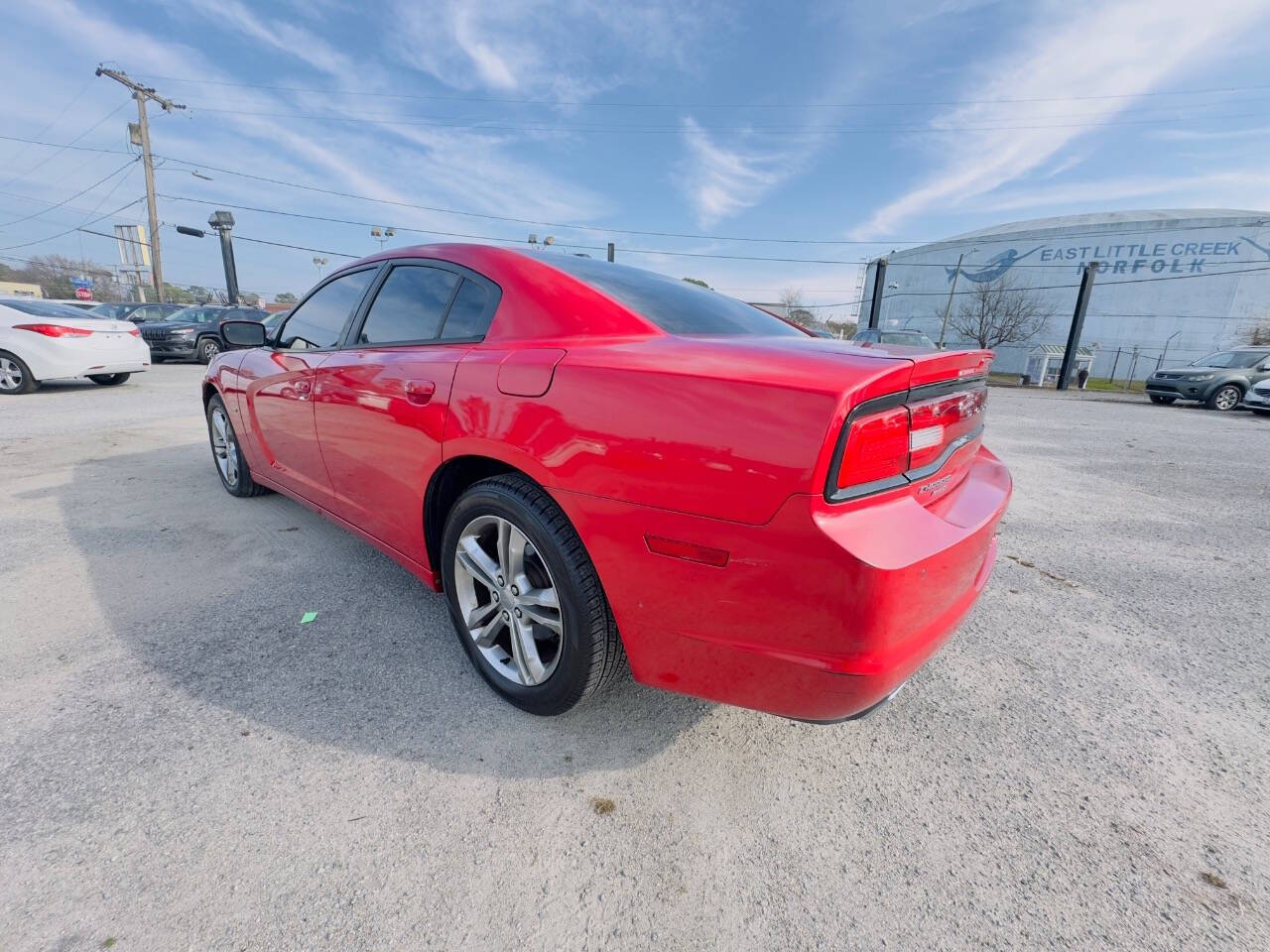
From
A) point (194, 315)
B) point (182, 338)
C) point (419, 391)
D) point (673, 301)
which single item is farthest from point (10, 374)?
point (673, 301)

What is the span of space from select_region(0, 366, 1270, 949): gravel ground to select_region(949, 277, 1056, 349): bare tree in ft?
142

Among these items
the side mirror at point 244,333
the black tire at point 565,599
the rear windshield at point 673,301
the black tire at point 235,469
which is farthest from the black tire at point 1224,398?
the black tire at point 235,469

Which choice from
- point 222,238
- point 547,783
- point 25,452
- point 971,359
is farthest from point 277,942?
point 222,238

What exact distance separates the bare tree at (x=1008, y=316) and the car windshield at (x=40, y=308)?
144 ft

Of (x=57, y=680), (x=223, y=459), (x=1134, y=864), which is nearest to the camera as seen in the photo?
(x=1134, y=864)

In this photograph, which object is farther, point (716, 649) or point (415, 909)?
point (716, 649)

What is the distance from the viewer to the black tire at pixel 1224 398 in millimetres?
13188

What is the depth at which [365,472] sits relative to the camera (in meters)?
2.42

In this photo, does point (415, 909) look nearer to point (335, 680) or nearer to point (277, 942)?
point (277, 942)

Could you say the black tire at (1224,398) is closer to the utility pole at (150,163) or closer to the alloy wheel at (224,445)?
the alloy wheel at (224,445)

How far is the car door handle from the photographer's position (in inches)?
79.2

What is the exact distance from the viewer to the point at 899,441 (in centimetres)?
138

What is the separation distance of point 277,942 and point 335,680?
938mm

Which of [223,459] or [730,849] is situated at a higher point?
[223,459]
